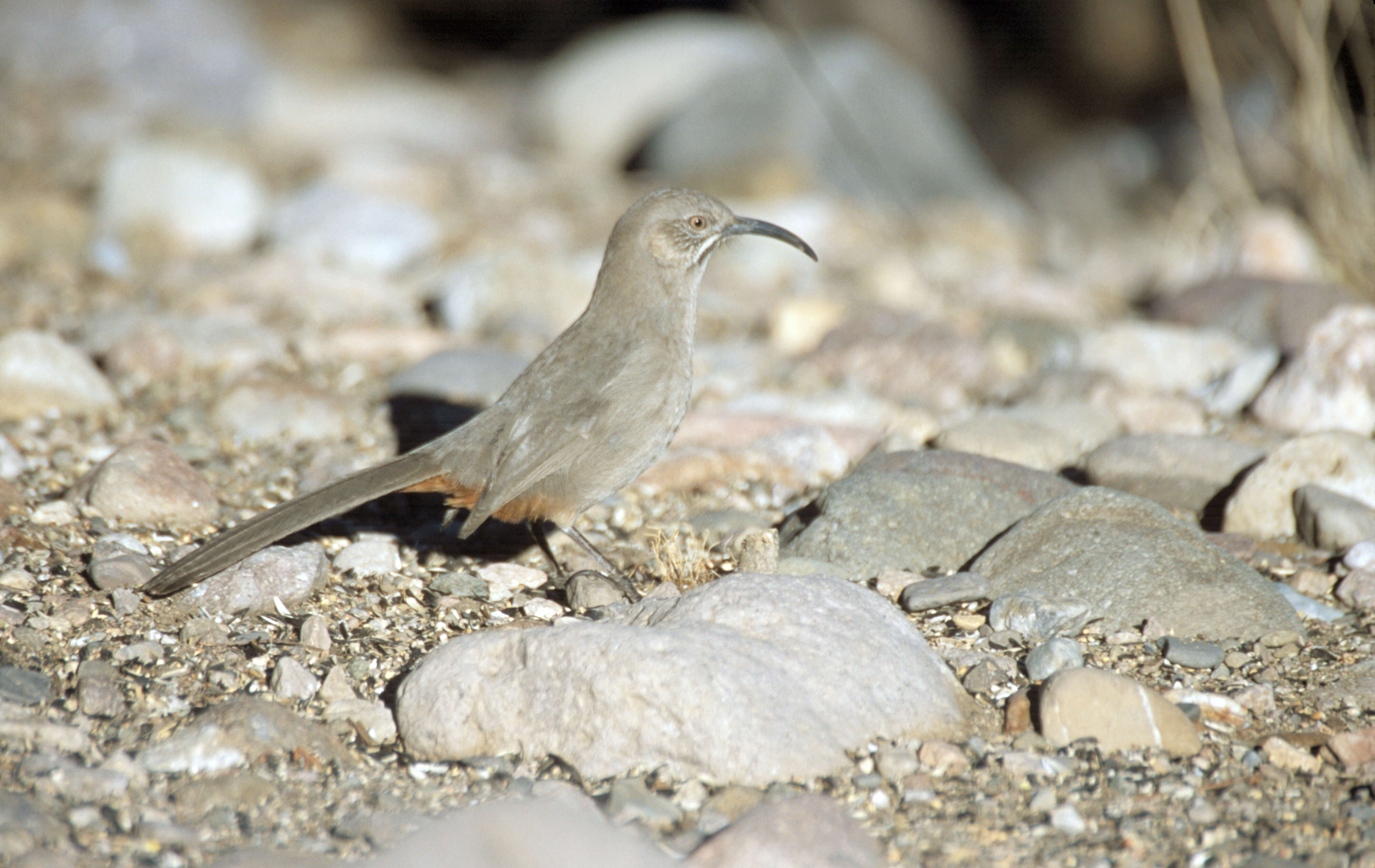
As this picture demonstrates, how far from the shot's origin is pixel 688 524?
4.29 metres

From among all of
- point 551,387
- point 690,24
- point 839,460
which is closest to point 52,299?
point 551,387

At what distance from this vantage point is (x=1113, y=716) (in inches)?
116

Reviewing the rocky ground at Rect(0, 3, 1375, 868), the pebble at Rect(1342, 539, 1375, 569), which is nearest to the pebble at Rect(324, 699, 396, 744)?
the rocky ground at Rect(0, 3, 1375, 868)

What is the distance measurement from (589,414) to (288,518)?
3.12 feet

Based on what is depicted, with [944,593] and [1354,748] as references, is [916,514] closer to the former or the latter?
[944,593]

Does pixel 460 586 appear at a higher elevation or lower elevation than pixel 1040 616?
lower

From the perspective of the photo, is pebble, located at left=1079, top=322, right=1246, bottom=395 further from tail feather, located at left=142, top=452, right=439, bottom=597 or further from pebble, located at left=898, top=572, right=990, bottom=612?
tail feather, located at left=142, top=452, right=439, bottom=597

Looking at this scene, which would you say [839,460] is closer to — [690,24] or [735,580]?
[735,580]

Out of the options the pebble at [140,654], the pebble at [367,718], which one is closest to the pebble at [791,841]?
the pebble at [367,718]

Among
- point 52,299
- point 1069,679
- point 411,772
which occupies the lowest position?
point 52,299

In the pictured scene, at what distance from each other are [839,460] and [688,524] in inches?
31.1

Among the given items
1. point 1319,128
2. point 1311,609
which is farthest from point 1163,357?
point 1311,609

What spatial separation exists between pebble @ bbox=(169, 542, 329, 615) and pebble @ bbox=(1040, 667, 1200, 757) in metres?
2.10

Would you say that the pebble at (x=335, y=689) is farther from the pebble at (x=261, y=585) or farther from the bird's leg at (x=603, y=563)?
the bird's leg at (x=603, y=563)
